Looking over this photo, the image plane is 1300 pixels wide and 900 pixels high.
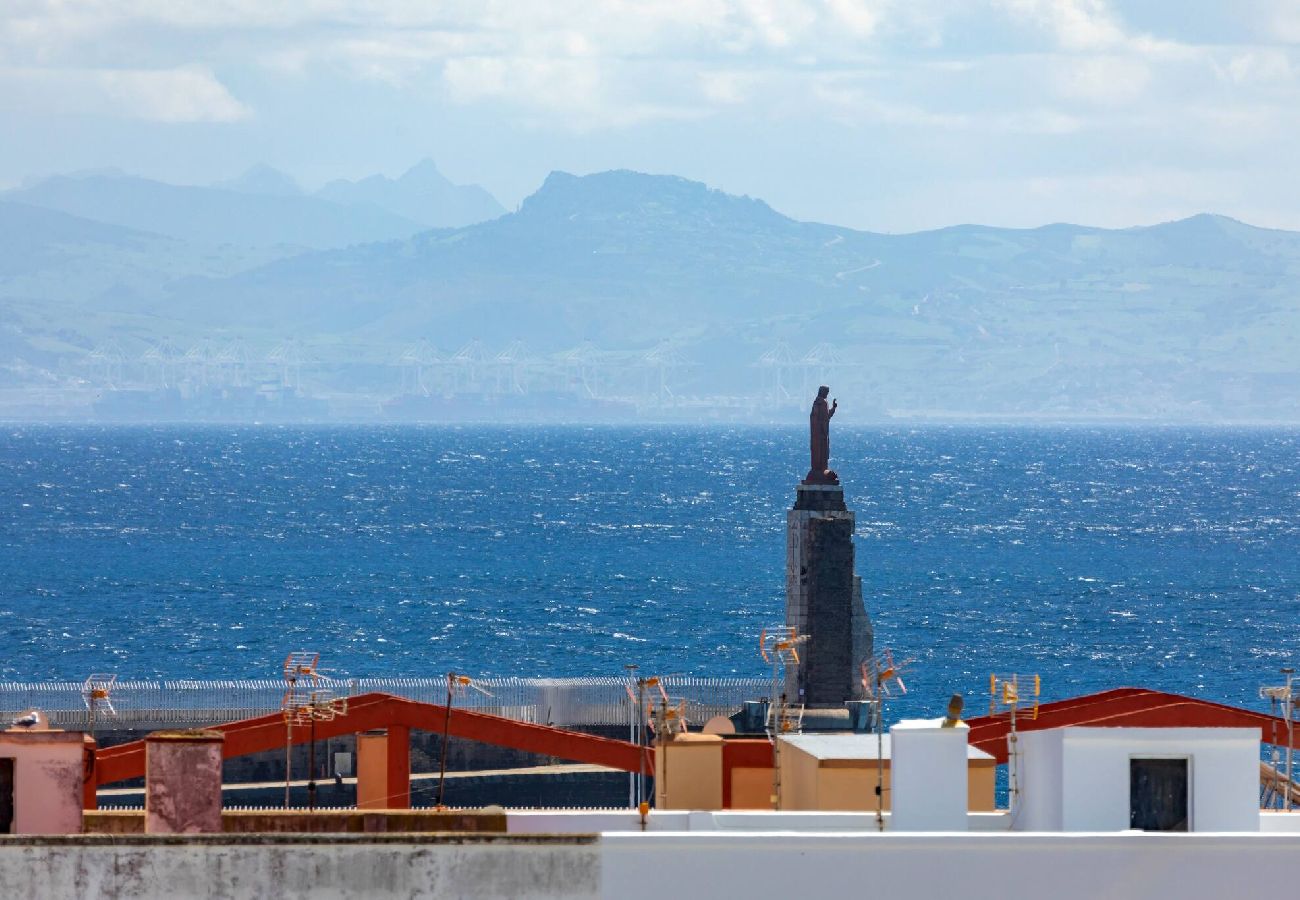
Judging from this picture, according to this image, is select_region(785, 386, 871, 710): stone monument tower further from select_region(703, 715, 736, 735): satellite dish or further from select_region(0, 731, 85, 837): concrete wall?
select_region(0, 731, 85, 837): concrete wall

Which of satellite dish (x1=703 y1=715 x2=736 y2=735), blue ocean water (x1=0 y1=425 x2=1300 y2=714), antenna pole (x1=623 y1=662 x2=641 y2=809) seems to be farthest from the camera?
blue ocean water (x1=0 y1=425 x2=1300 y2=714)

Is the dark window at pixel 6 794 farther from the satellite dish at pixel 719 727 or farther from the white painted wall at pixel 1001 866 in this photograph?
the satellite dish at pixel 719 727

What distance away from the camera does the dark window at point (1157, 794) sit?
1638cm

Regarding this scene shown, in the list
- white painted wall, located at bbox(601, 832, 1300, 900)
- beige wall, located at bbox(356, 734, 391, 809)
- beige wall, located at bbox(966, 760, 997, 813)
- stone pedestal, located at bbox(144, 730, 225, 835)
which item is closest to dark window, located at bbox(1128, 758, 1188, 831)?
white painted wall, located at bbox(601, 832, 1300, 900)

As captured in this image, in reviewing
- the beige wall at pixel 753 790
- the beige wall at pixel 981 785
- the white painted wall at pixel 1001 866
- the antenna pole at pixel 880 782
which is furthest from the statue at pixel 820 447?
the white painted wall at pixel 1001 866

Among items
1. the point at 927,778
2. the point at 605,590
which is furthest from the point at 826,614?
the point at 605,590

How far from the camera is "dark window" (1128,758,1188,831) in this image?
1638cm

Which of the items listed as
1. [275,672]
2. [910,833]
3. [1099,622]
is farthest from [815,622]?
[1099,622]

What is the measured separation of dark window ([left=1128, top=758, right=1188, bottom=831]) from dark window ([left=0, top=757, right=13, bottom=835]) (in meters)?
7.93

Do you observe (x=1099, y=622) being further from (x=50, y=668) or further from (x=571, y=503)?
(x=571, y=503)

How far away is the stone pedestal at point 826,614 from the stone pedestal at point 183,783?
2210cm

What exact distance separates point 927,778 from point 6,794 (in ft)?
21.9

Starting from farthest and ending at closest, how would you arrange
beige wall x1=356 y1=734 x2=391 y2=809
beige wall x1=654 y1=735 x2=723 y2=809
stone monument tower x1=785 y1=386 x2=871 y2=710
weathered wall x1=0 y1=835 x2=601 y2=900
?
stone monument tower x1=785 y1=386 x2=871 y2=710 → beige wall x1=356 y1=734 x2=391 y2=809 → beige wall x1=654 y1=735 x2=723 y2=809 → weathered wall x1=0 y1=835 x2=601 y2=900

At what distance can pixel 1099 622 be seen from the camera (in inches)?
4350
